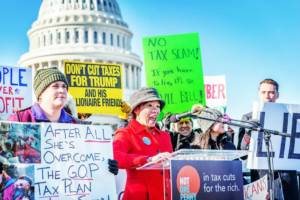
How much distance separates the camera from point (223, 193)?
477cm

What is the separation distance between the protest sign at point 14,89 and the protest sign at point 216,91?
18.7 ft

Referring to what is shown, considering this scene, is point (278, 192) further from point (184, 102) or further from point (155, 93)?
point (184, 102)

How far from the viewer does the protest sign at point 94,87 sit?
9414 mm

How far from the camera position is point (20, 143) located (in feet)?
13.3

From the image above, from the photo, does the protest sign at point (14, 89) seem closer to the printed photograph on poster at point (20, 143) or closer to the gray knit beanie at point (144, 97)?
the gray knit beanie at point (144, 97)

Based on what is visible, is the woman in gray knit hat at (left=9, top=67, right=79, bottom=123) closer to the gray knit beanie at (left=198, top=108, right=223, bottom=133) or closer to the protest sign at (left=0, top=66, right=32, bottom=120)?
the gray knit beanie at (left=198, top=108, right=223, bottom=133)

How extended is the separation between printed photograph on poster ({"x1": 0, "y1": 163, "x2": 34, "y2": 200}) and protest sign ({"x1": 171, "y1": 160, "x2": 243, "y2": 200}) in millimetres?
979

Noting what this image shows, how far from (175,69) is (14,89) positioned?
10.8ft

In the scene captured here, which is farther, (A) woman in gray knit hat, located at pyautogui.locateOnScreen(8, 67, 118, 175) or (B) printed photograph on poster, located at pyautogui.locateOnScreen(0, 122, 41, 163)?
(A) woman in gray knit hat, located at pyautogui.locateOnScreen(8, 67, 118, 175)

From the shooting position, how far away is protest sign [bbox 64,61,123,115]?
9414 mm

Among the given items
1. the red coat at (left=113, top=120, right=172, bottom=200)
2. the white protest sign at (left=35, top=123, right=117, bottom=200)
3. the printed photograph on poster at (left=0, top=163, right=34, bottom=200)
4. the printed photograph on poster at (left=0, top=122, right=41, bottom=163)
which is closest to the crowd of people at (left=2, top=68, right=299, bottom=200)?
the red coat at (left=113, top=120, right=172, bottom=200)

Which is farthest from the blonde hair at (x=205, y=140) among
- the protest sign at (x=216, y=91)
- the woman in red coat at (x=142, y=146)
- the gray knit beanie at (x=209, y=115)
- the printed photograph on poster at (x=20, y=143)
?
the protest sign at (x=216, y=91)

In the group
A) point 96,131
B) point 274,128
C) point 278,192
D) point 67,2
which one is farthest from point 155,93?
point 67,2

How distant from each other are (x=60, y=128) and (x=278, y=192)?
2694 mm
